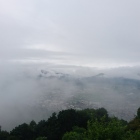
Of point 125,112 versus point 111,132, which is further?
point 125,112

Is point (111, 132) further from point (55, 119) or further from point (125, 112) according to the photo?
point (125, 112)

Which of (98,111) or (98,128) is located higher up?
(98,128)

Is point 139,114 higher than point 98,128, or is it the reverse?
point 98,128

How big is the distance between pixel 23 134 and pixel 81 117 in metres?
9.68

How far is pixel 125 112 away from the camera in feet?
371

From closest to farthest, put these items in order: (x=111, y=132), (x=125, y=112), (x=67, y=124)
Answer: (x=111, y=132), (x=67, y=124), (x=125, y=112)

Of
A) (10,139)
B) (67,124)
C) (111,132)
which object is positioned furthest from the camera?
(67,124)

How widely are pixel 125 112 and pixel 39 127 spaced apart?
75834 mm

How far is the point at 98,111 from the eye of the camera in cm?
5856

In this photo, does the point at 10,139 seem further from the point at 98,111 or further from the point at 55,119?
the point at 98,111

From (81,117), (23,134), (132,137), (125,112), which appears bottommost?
(125,112)

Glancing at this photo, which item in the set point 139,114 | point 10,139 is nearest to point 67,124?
point 10,139

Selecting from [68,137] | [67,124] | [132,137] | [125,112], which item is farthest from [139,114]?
[125,112]

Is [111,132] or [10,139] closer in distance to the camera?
[111,132]
